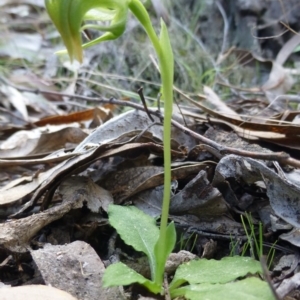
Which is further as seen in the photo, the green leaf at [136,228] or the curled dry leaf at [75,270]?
the green leaf at [136,228]

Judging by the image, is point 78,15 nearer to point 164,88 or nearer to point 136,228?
point 164,88

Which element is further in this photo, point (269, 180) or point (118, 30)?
point (269, 180)

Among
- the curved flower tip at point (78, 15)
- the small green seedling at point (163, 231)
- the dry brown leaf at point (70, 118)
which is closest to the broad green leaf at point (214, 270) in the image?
the small green seedling at point (163, 231)

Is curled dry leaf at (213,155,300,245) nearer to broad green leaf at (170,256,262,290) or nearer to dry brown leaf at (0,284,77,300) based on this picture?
broad green leaf at (170,256,262,290)

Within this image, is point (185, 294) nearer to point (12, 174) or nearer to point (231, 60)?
point (12, 174)

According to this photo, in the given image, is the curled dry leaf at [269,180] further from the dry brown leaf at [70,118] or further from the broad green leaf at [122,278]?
Answer: the dry brown leaf at [70,118]

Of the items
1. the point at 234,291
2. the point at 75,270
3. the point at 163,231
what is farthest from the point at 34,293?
the point at 234,291
